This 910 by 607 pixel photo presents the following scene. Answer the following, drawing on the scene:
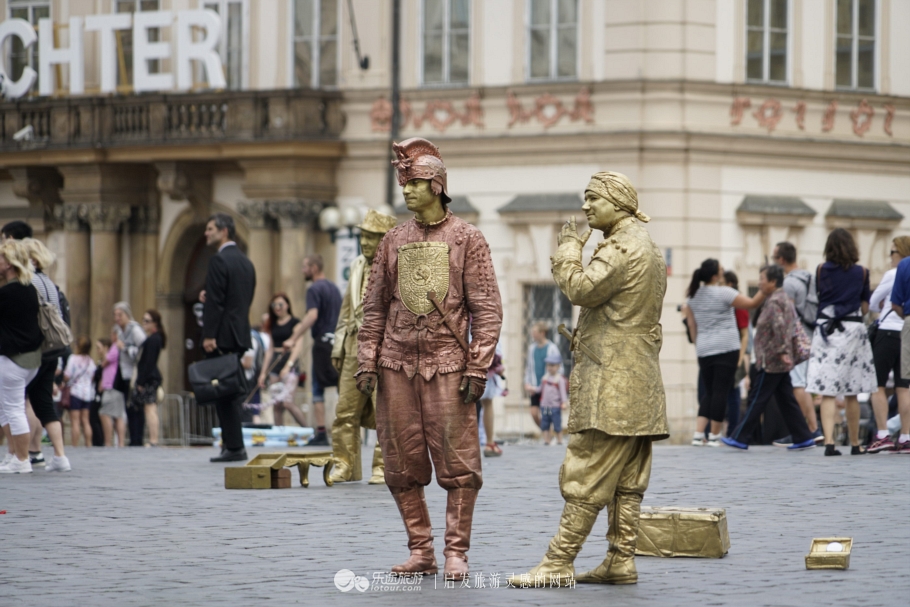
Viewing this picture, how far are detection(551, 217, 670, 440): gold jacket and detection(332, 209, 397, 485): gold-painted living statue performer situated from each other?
4.83m

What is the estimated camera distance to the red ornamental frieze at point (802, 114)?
2806 cm

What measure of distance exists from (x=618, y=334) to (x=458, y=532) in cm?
120

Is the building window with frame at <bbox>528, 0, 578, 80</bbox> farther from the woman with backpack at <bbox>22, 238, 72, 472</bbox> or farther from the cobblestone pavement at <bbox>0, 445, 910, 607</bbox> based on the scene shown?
the woman with backpack at <bbox>22, 238, 72, 472</bbox>

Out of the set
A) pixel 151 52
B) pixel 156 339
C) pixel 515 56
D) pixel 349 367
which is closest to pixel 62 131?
pixel 151 52

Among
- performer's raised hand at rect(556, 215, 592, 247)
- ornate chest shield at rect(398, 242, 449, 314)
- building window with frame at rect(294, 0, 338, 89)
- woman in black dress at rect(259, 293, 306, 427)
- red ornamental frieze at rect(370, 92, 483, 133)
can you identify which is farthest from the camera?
building window with frame at rect(294, 0, 338, 89)

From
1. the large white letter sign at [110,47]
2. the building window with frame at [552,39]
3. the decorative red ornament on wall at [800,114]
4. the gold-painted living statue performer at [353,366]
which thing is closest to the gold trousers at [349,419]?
the gold-painted living statue performer at [353,366]

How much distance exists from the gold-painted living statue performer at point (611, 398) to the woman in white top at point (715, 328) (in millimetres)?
9004

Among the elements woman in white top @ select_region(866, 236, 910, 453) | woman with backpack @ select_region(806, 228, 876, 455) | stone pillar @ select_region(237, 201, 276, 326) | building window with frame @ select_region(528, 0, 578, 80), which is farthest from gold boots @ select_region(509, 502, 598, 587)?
stone pillar @ select_region(237, 201, 276, 326)

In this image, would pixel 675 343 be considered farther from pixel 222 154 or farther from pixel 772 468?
pixel 772 468

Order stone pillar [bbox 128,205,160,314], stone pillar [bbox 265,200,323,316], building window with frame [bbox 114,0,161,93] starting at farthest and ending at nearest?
stone pillar [bbox 128,205,160,314] → building window with frame [bbox 114,0,161,93] → stone pillar [bbox 265,200,323,316]

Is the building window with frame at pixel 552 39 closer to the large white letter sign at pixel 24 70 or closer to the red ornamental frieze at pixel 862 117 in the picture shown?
the red ornamental frieze at pixel 862 117

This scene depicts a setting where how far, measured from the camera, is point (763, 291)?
17203 millimetres

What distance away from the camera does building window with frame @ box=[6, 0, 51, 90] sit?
33250mm

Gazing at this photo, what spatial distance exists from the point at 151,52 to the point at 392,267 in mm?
23135
